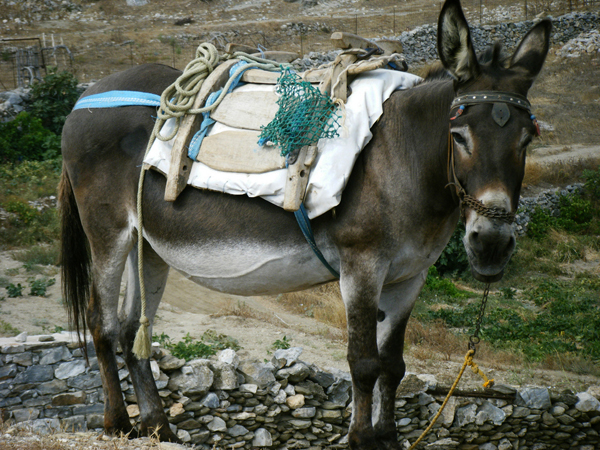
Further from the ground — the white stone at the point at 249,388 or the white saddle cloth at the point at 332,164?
the white saddle cloth at the point at 332,164

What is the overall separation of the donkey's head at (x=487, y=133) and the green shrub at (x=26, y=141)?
11.7m

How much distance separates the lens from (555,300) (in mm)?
8172

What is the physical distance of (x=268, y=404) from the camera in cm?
455

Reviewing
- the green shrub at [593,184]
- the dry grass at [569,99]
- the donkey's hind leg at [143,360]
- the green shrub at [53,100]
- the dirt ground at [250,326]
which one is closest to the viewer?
the donkey's hind leg at [143,360]

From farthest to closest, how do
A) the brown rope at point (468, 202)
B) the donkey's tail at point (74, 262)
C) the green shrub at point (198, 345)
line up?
the green shrub at point (198, 345), the donkey's tail at point (74, 262), the brown rope at point (468, 202)

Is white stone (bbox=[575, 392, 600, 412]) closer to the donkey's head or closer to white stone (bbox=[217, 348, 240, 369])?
white stone (bbox=[217, 348, 240, 369])

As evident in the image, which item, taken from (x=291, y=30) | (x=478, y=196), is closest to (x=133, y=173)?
(x=478, y=196)

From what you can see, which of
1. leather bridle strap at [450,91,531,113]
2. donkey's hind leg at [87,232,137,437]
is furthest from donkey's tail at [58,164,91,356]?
leather bridle strap at [450,91,531,113]

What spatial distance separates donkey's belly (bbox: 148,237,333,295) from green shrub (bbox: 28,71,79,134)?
1178 centimetres

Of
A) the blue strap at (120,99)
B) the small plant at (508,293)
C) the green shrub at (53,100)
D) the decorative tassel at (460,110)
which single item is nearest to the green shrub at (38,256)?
the blue strap at (120,99)

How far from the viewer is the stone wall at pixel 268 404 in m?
4.34

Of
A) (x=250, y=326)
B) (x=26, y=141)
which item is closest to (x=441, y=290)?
(x=250, y=326)

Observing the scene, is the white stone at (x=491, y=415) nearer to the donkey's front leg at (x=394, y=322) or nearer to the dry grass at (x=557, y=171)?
the donkey's front leg at (x=394, y=322)

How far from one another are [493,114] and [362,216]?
2.45 feet
